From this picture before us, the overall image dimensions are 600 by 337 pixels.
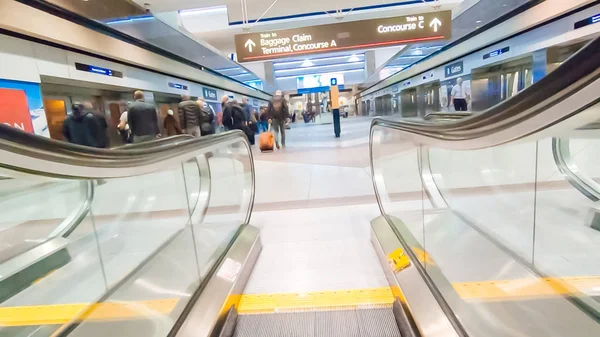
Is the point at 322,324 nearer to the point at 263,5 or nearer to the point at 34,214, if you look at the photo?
the point at 34,214

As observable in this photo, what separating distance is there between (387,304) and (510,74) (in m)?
10.9

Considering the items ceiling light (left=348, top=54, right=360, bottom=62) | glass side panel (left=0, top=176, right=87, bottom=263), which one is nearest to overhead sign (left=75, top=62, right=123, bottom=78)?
glass side panel (left=0, top=176, right=87, bottom=263)

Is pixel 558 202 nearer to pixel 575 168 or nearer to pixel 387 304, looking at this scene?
pixel 575 168

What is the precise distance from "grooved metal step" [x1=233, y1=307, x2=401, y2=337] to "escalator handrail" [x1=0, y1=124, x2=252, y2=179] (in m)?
0.98

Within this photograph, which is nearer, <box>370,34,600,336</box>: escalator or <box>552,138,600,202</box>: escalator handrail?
<box>370,34,600,336</box>: escalator

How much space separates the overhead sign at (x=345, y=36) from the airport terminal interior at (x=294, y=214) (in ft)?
0.16

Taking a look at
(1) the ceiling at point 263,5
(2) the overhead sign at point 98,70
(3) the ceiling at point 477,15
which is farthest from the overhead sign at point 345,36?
(2) the overhead sign at point 98,70

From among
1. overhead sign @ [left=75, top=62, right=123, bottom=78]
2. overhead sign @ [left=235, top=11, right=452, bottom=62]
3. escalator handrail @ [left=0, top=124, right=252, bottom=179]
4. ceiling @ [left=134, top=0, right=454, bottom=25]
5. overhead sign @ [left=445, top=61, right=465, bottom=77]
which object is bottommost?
escalator handrail @ [left=0, top=124, right=252, bottom=179]

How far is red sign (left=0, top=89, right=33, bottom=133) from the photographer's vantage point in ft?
16.5

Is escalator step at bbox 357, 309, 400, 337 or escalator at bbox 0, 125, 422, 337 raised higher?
escalator at bbox 0, 125, 422, 337

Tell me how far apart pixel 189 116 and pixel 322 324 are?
306 inches

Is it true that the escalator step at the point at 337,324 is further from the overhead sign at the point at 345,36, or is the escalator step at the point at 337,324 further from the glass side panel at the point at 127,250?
the overhead sign at the point at 345,36

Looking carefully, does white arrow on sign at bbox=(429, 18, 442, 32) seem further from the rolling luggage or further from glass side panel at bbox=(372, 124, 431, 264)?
the rolling luggage

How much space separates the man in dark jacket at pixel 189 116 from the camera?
873 centimetres
